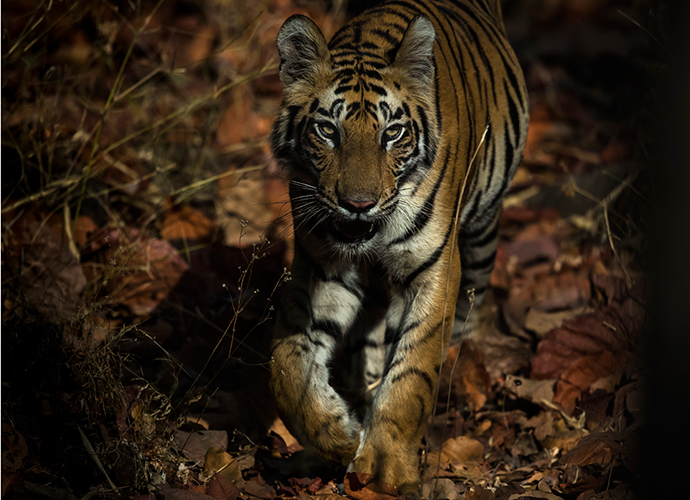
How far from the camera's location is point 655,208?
1583 mm

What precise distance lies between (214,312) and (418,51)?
1949 millimetres

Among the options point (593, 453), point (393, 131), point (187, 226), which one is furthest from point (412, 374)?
point (187, 226)

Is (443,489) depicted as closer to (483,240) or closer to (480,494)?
(480,494)

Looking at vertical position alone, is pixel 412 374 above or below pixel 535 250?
above

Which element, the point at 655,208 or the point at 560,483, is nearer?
the point at 655,208

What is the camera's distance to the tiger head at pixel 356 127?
2.81 meters

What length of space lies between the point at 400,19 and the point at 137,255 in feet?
6.64

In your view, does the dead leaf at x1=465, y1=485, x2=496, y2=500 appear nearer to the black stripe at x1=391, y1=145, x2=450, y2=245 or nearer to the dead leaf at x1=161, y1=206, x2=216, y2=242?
the black stripe at x1=391, y1=145, x2=450, y2=245

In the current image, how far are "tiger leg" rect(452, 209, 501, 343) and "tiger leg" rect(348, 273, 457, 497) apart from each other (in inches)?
52.2

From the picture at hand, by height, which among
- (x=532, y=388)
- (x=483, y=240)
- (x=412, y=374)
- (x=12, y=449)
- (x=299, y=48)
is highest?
(x=299, y=48)

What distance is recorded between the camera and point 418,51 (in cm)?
295

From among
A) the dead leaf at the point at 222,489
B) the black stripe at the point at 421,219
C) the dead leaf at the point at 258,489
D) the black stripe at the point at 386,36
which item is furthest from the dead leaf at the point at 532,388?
the black stripe at the point at 386,36

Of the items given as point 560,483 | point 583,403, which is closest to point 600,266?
point 583,403

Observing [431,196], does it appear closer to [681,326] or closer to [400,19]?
[400,19]
